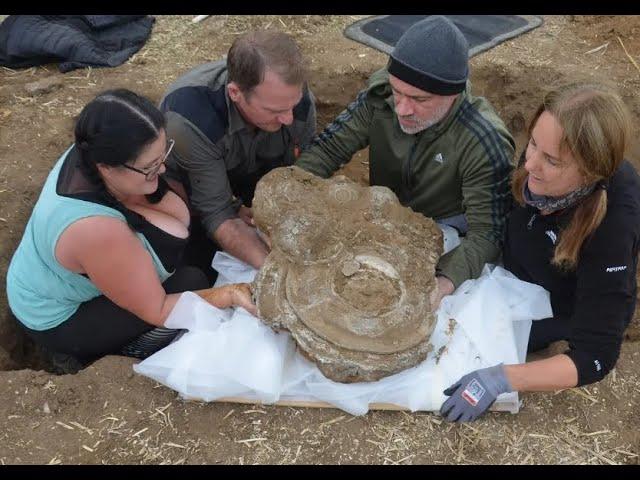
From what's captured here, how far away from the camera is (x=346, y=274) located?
235 cm

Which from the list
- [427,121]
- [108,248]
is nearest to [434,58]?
[427,121]

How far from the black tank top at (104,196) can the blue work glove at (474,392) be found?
4.02ft

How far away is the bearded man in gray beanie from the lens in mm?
2467

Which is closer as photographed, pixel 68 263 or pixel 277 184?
pixel 68 263

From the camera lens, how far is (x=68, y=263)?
2244 millimetres

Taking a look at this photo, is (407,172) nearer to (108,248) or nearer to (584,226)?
(584,226)

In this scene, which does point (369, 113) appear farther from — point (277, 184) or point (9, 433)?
point (9, 433)

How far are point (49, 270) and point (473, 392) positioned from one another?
65.4 inches

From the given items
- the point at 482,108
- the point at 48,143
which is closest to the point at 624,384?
the point at 482,108

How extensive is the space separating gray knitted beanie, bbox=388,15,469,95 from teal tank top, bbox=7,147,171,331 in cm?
123

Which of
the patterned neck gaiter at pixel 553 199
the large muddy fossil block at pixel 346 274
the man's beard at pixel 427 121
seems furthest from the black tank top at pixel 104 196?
the patterned neck gaiter at pixel 553 199

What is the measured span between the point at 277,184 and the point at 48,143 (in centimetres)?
173

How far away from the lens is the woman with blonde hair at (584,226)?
201cm

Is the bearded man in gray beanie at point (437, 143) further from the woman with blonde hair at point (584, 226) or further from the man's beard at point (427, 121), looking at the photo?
the woman with blonde hair at point (584, 226)
